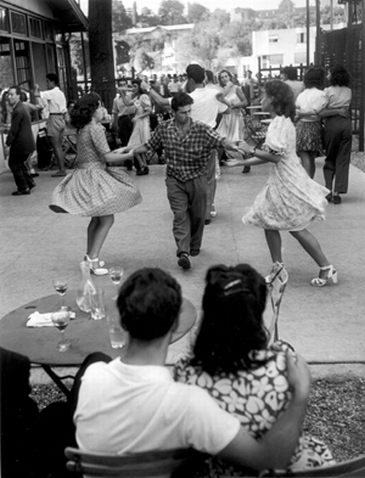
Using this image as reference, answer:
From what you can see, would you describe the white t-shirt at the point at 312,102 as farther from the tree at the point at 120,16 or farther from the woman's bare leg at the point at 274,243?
the tree at the point at 120,16

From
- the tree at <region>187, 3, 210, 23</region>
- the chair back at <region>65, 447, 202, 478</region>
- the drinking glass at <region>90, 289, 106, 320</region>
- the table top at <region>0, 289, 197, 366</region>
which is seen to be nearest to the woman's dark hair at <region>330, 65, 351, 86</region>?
the tree at <region>187, 3, 210, 23</region>

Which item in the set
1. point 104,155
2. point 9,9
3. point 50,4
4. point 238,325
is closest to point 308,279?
point 104,155

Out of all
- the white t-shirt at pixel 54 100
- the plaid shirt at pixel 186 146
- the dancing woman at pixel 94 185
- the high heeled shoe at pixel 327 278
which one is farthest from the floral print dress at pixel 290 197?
the white t-shirt at pixel 54 100

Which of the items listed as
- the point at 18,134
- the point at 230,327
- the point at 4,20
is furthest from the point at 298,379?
the point at 4,20

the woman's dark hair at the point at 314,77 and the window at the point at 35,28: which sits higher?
the window at the point at 35,28

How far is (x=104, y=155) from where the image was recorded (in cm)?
567

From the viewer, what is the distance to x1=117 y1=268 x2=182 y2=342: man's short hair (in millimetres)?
1942

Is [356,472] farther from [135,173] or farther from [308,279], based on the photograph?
[135,173]

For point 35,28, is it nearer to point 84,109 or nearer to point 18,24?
point 18,24

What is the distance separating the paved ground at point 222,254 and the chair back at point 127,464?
2237 millimetres

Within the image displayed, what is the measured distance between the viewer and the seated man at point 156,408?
1.79 meters

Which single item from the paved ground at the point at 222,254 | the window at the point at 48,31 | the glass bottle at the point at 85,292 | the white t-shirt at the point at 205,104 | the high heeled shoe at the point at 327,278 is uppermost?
the window at the point at 48,31

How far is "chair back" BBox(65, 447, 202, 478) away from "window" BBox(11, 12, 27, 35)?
1336cm

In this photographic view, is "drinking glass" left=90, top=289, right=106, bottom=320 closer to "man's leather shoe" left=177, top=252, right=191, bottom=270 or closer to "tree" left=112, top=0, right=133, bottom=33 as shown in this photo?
"man's leather shoe" left=177, top=252, right=191, bottom=270
